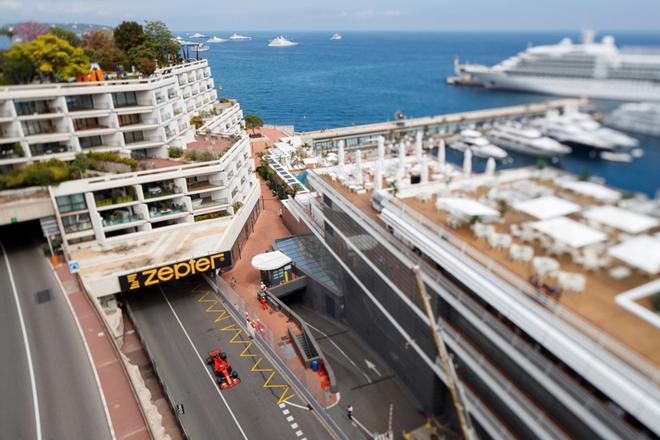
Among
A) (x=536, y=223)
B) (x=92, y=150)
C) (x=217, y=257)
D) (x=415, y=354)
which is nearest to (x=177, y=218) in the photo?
(x=217, y=257)

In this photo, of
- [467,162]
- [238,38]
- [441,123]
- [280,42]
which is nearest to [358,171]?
[441,123]

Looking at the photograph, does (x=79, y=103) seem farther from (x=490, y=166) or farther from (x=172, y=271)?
(x=490, y=166)

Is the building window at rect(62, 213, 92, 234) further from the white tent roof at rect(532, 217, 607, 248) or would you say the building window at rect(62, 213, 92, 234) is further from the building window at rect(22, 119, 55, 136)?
the white tent roof at rect(532, 217, 607, 248)

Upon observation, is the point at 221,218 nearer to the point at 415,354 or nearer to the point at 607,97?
the point at 415,354

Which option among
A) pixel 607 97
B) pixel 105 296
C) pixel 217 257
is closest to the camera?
pixel 607 97

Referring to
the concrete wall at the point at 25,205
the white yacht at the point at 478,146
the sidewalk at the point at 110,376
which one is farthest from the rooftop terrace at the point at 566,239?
the concrete wall at the point at 25,205

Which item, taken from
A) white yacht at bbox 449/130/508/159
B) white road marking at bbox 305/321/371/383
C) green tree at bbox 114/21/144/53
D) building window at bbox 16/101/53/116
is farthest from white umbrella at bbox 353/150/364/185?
green tree at bbox 114/21/144/53
